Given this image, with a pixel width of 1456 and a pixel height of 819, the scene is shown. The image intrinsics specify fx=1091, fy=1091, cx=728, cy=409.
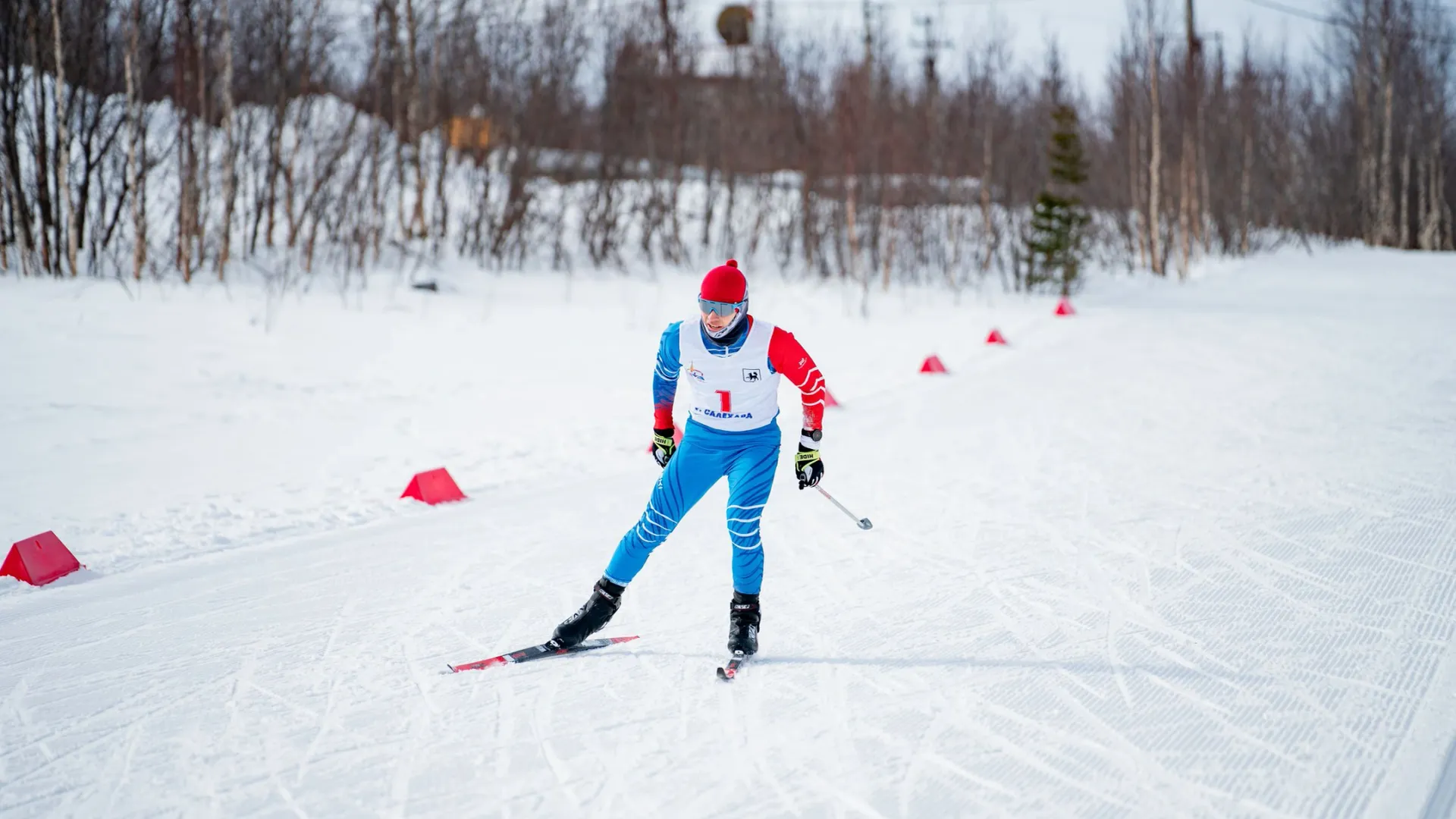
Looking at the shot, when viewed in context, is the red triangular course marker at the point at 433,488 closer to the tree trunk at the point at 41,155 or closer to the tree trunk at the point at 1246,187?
the tree trunk at the point at 41,155

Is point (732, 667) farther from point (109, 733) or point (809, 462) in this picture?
point (109, 733)

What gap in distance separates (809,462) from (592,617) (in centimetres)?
106

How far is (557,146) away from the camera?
20344mm

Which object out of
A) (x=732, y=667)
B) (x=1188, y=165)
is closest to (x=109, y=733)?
(x=732, y=667)

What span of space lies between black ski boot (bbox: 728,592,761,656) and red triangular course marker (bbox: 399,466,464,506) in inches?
124

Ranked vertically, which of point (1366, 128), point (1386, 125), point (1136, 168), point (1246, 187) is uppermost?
point (1366, 128)

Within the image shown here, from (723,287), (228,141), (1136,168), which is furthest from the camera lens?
(1136,168)

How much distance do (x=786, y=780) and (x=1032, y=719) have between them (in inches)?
36.4

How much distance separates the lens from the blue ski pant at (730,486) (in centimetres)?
421

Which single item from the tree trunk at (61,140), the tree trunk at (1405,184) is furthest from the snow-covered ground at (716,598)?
the tree trunk at (1405,184)

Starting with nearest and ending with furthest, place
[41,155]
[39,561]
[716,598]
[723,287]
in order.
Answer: [723,287], [716,598], [39,561], [41,155]

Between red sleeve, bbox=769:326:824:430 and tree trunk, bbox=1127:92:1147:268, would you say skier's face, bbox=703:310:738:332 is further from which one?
tree trunk, bbox=1127:92:1147:268

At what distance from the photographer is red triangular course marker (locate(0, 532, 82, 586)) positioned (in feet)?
17.1

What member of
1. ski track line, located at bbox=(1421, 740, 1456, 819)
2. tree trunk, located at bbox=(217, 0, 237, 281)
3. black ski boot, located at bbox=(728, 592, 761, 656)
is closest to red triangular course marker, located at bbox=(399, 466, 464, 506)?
black ski boot, located at bbox=(728, 592, 761, 656)
